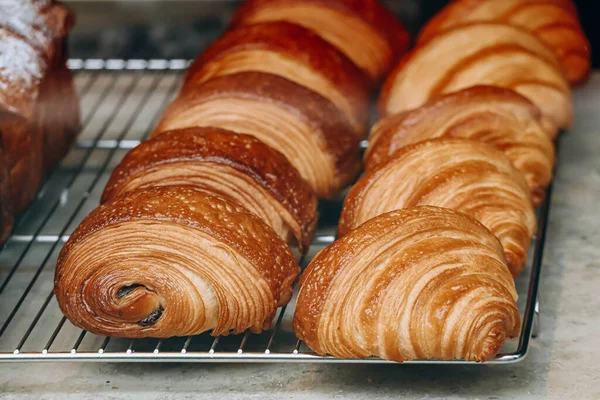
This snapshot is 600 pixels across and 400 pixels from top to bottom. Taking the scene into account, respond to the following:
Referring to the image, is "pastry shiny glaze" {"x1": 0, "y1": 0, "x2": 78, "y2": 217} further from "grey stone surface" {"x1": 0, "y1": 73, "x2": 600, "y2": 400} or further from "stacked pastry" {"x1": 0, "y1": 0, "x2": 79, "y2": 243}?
"grey stone surface" {"x1": 0, "y1": 73, "x2": 600, "y2": 400}

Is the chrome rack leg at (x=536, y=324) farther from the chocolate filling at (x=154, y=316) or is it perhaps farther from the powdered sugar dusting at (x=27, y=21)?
the powdered sugar dusting at (x=27, y=21)

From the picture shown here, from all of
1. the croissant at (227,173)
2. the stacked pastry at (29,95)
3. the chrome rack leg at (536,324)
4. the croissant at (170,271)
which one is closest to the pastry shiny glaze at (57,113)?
the stacked pastry at (29,95)

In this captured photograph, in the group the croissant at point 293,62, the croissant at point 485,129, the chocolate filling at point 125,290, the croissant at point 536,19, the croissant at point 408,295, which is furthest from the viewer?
the croissant at point 536,19

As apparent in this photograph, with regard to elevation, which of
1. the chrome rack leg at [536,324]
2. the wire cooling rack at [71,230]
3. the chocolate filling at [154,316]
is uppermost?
the chocolate filling at [154,316]

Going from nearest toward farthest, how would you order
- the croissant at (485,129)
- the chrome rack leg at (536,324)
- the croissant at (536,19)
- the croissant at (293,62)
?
the chrome rack leg at (536,324) < the croissant at (485,129) < the croissant at (293,62) < the croissant at (536,19)

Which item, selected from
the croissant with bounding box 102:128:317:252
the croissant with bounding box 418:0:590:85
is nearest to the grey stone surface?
the croissant with bounding box 102:128:317:252

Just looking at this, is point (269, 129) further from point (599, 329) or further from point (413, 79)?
point (599, 329)

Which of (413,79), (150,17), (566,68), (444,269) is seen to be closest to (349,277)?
(444,269)
